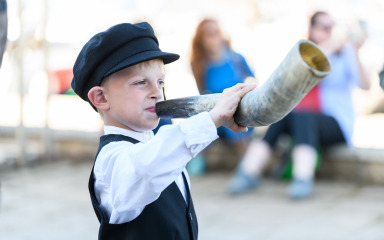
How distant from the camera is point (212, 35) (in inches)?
222

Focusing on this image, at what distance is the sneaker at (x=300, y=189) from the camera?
4.88m

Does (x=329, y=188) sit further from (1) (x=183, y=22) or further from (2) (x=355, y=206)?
(1) (x=183, y=22)

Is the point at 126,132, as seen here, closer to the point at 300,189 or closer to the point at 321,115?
Answer: the point at 300,189

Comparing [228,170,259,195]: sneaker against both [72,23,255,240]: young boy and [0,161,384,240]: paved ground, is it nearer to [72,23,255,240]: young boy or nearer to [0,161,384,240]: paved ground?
[0,161,384,240]: paved ground

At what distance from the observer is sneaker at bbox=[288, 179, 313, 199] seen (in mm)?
4879

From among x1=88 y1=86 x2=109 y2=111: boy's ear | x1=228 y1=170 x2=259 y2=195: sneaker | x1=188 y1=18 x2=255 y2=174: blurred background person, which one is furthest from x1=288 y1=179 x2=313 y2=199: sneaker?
x1=88 y1=86 x2=109 y2=111: boy's ear

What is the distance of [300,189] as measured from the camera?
489 centimetres

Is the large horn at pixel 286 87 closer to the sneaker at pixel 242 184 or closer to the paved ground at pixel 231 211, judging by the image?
the paved ground at pixel 231 211

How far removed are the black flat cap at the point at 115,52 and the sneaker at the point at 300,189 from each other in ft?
11.1

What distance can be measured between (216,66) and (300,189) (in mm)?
1509

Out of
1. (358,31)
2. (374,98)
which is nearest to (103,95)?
(358,31)

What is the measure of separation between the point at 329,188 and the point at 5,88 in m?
6.57

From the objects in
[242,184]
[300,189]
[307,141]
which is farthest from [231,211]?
[307,141]

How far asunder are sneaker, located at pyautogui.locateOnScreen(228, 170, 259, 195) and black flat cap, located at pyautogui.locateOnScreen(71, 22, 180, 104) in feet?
11.4
